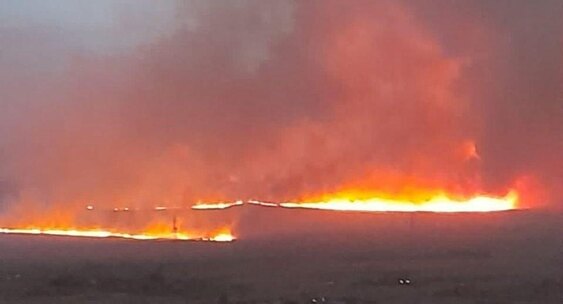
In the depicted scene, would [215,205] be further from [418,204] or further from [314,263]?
[314,263]

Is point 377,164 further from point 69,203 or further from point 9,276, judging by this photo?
point 9,276

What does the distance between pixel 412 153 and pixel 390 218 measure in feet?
27.7

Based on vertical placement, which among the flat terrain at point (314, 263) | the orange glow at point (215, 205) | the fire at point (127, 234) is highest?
the orange glow at point (215, 205)

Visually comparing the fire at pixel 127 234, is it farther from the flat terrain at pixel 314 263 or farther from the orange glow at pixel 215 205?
the orange glow at pixel 215 205

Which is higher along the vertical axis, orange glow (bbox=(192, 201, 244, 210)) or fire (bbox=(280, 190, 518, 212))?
orange glow (bbox=(192, 201, 244, 210))

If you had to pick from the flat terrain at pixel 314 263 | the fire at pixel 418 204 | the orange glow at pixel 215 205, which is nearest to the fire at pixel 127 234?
the flat terrain at pixel 314 263

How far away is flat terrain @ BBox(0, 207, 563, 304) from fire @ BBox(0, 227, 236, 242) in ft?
4.81

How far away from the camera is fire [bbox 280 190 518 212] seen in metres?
72.2

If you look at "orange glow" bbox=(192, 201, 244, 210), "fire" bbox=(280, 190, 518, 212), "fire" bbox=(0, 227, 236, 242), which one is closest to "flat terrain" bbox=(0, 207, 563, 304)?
"fire" bbox=(0, 227, 236, 242)

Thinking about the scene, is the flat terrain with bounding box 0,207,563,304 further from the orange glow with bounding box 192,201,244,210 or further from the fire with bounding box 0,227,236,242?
the orange glow with bounding box 192,201,244,210

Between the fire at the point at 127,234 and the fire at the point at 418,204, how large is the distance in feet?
18.2

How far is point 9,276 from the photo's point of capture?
5328 cm

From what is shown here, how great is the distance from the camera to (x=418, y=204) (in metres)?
73.9

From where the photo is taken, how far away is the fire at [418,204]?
237 feet
